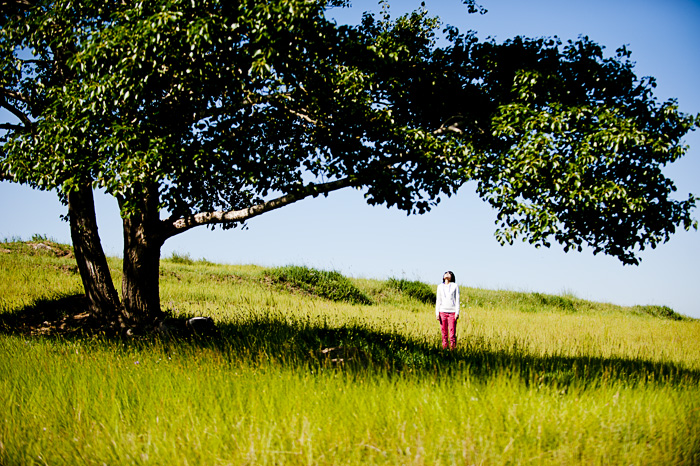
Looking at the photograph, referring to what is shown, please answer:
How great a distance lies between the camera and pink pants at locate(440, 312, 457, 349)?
423 inches

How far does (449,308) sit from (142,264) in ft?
24.6

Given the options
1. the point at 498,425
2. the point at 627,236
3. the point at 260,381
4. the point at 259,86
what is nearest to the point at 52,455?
the point at 260,381

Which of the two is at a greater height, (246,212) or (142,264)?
(246,212)

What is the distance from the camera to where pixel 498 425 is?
4.16 metres

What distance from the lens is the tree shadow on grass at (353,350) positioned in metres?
6.53

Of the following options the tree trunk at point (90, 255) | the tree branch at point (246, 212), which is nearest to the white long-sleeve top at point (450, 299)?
the tree branch at point (246, 212)

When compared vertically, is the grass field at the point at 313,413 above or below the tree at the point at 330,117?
below

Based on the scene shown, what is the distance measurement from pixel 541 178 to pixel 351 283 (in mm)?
18641

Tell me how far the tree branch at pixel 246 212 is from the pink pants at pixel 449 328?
181 inches

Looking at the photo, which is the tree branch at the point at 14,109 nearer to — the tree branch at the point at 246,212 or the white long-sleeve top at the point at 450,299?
the tree branch at the point at 246,212

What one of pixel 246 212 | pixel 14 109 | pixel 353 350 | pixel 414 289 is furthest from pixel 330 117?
pixel 414 289

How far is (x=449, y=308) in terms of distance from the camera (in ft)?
35.8

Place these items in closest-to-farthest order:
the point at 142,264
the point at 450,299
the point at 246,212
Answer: the point at 246,212 → the point at 142,264 → the point at 450,299

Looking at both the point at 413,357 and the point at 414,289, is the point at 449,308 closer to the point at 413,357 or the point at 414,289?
the point at 413,357
